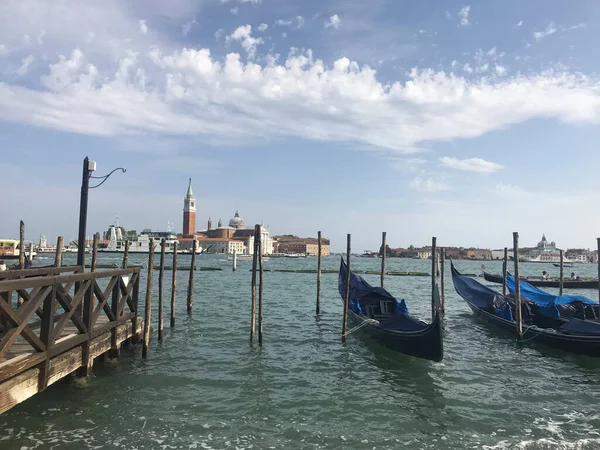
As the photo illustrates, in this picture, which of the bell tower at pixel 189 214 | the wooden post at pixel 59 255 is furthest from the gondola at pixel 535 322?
the bell tower at pixel 189 214

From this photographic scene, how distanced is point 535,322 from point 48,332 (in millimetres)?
11738

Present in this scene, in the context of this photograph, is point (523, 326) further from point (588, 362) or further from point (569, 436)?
point (569, 436)

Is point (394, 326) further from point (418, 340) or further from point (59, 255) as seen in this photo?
point (59, 255)

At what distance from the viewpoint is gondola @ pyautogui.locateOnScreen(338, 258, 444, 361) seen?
8320mm

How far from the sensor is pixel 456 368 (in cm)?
854

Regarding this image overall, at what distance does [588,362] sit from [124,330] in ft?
30.0

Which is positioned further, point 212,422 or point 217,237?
point 217,237

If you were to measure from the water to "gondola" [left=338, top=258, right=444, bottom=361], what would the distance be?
0.30 meters

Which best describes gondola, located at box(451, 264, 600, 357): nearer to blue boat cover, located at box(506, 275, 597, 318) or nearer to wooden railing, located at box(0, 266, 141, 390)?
blue boat cover, located at box(506, 275, 597, 318)

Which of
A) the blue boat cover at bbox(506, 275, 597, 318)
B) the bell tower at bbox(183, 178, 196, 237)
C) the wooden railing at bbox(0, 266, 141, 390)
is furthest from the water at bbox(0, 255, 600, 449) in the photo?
the bell tower at bbox(183, 178, 196, 237)

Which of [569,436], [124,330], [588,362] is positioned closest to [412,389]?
[569,436]

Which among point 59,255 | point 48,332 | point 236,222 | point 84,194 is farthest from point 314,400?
point 236,222

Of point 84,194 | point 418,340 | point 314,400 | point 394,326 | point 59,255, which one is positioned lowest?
point 314,400

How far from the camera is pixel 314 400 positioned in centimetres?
659
